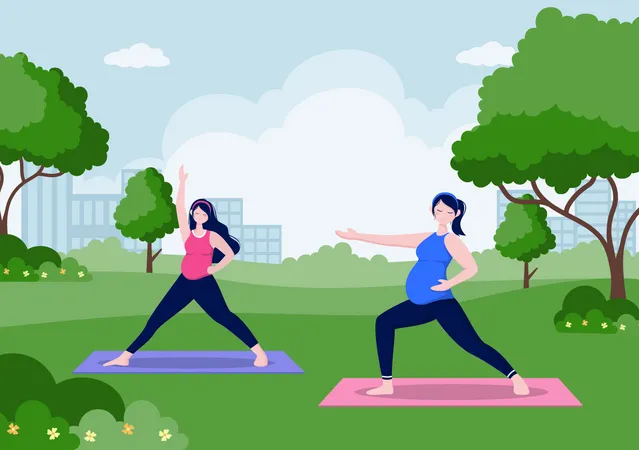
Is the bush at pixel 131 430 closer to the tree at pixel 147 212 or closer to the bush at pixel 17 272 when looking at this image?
the bush at pixel 17 272

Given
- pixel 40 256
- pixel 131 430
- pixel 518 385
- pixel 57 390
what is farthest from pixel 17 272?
pixel 131 430

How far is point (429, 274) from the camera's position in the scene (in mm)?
13977

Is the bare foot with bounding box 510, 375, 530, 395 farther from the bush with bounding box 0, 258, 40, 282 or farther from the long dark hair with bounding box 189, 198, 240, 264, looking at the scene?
the bush with bounding box 0, 258, 40, 282

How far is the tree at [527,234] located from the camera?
1575 inches

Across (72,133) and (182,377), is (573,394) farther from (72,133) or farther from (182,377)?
(72,133)

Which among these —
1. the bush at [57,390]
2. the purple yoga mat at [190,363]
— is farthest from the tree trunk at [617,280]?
the bush at [57,390]

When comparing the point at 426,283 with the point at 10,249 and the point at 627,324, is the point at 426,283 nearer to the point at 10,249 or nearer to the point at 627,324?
the point at 627,324

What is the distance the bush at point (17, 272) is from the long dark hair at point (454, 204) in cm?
2235

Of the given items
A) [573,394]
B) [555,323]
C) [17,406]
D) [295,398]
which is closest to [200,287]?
[295,398]

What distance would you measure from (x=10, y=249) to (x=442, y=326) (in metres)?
23.6

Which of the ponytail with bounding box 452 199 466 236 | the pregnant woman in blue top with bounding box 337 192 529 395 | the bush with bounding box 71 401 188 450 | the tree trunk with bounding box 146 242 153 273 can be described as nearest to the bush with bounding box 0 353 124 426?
the bush with bounding box 71 401 188 450

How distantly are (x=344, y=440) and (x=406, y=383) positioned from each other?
389cm

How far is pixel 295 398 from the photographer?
46.3 ft

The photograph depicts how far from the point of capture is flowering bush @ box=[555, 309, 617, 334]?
75.3ft
